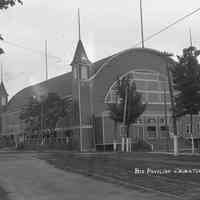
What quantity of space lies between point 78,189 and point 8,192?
2.29 m

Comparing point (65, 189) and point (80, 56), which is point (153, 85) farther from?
point (65, 189)

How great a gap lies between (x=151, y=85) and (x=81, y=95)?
11100mm

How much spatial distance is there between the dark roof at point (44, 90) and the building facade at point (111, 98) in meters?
2.01

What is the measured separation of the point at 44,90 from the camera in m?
76.6

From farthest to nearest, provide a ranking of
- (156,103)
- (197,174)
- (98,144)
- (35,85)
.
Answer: (35,85) → (156,103) → (98,144) → (197,174)

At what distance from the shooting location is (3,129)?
9012cm

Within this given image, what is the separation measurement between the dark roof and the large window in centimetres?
1062

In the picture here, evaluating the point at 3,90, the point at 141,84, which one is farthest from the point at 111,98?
the point at 3,90

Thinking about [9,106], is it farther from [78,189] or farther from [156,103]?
[78,189]

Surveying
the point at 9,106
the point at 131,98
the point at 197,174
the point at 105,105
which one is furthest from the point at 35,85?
the point at 197,174

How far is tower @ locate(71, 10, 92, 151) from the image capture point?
54.4 meters

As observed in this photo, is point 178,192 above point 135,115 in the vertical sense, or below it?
below

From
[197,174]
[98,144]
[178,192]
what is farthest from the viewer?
[98,144]

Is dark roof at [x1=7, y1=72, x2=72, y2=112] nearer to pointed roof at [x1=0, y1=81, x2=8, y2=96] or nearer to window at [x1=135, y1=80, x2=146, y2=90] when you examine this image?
pointed roof at [x1=0, y1=81, x2=8, y2=96]
